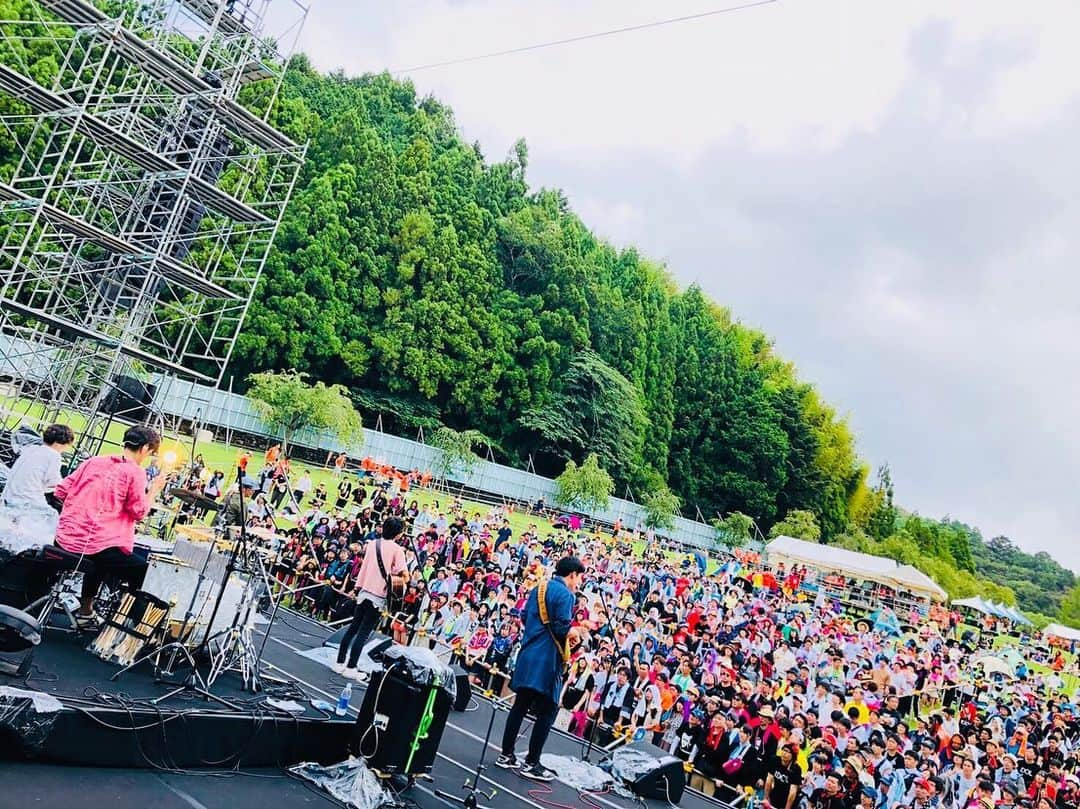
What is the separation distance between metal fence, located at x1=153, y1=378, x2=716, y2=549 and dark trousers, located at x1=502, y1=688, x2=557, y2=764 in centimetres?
1567

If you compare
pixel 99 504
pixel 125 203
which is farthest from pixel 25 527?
pixel 125 203

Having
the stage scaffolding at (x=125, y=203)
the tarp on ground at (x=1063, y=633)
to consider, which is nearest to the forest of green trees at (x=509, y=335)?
the stage scaffolding at (x=125, y=203)

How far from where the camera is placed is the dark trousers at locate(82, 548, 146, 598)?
4617mm

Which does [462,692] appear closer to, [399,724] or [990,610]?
[399,724]

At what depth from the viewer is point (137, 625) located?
468cm

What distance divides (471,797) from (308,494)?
Result: 1587cm

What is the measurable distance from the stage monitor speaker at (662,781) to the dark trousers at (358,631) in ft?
7.35

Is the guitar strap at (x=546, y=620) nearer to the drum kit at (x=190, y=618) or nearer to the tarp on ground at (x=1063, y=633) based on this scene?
the drum kit at (x=190, y=618)

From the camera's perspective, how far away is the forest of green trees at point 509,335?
32.6m

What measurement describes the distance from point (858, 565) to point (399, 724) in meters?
26.8

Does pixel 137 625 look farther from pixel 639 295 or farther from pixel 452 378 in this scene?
pixel 639 295

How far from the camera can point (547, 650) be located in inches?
203

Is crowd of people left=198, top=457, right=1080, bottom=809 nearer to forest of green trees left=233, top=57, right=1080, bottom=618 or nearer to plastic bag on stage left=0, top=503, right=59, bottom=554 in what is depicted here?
plastic bag on stage left=0, top=503, right=59, bottom=554

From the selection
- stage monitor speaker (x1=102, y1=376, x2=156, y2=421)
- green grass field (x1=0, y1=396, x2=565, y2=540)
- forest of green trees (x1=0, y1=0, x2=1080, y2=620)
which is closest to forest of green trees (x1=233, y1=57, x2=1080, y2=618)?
forest of green trees (x1=0, y1=0, x2=1080, y2=620)
